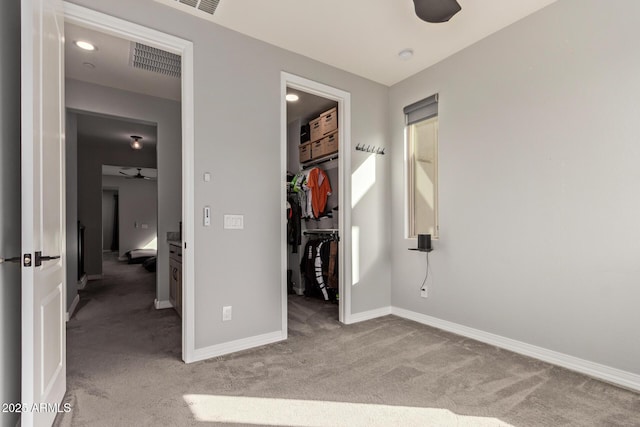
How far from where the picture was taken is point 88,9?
221 cm

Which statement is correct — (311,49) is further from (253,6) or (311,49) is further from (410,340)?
(410,340)

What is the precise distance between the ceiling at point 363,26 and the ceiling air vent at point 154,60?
0.69 meters

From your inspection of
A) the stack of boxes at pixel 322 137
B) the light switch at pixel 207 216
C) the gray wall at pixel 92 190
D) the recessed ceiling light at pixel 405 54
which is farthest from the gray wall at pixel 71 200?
the recessed ceiling light at pixel 405 54

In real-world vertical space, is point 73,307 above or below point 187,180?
below

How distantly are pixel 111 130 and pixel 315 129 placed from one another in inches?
145

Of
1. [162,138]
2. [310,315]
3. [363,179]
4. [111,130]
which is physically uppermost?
[111,130]

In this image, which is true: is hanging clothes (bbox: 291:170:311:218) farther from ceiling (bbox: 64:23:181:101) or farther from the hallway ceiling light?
the hallway ceiling light

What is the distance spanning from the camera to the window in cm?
351

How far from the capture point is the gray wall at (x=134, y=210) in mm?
10102

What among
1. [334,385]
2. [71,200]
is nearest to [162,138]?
[71,200]

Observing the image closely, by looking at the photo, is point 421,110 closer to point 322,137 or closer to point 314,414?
point 322,137

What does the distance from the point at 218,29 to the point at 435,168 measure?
2.44 m

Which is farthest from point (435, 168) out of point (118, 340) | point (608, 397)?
point (118, 340)

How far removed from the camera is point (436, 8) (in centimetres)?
210
